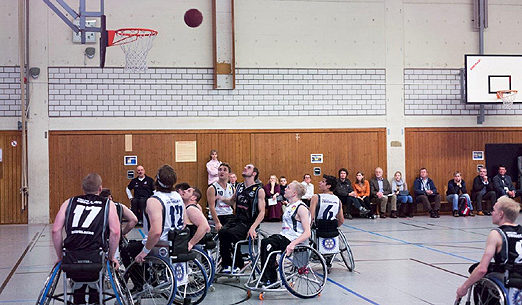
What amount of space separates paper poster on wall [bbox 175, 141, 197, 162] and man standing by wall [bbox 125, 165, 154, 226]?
4.23ft

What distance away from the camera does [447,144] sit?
1669 centimetres

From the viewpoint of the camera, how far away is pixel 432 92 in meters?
16.6

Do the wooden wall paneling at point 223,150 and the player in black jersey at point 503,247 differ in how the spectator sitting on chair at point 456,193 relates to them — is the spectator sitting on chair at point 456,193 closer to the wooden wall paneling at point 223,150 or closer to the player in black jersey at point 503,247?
the wooden wall paneling at point 223,150

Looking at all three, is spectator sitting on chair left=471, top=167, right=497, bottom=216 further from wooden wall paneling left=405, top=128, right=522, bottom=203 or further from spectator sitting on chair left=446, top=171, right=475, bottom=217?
wooden wall paneling left=405, top=128, right=522, bottom=203

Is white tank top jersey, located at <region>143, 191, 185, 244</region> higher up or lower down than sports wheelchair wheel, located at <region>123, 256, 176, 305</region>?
higher up

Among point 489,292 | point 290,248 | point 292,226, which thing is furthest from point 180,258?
point 489,292

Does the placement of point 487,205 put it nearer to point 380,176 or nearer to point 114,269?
point 380,176

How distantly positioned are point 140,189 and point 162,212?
8936 millimetres

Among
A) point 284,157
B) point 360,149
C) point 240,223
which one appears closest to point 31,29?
point 284,157

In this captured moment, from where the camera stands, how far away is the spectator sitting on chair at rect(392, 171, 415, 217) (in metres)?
15.9

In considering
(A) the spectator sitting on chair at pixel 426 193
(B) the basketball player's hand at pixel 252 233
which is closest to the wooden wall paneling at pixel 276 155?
(A) the spectator sitting on chair at pixel 426 193

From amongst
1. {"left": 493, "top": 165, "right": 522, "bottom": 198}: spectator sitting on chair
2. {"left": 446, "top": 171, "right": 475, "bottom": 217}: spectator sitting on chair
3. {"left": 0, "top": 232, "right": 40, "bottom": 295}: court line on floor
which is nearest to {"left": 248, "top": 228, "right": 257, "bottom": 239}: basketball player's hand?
{"left": 0, "top": 232, "right": 40, "bottom": 295}: court line on floor

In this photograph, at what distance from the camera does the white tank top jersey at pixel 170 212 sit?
225 inches

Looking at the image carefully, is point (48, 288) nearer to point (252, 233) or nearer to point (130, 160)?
point (252, 233)
